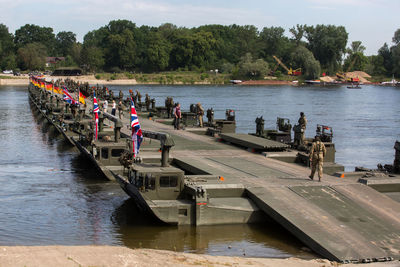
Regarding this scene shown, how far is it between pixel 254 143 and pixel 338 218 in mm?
12696

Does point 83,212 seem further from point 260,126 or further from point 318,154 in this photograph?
point 260,126

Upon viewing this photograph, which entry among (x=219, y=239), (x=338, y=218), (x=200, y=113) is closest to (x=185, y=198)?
(x=219, y=239)

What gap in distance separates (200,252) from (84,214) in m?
7.16

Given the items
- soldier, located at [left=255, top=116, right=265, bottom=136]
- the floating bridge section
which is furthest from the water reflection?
soldier, located at [left=255, top=116, right=265, bottom=136]

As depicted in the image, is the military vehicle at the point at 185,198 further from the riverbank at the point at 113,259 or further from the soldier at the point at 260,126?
the soldier at the point at 260,126

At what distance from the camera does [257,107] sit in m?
100

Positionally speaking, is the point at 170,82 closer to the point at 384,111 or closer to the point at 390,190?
the point at 384,111

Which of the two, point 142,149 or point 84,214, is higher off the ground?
point 142,149

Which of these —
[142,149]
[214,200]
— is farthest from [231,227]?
[142,149]

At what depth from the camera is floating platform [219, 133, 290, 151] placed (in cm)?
3131

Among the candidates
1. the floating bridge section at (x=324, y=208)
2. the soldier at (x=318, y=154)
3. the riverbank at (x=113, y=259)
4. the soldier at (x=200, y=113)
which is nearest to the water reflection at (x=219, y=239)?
the floating bridge section at (x=324, y=208)

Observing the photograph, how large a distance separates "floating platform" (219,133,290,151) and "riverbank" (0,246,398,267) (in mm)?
14313

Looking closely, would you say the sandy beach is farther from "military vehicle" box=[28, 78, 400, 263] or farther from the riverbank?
the riverbank

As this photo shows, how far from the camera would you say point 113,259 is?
50.1 feet
